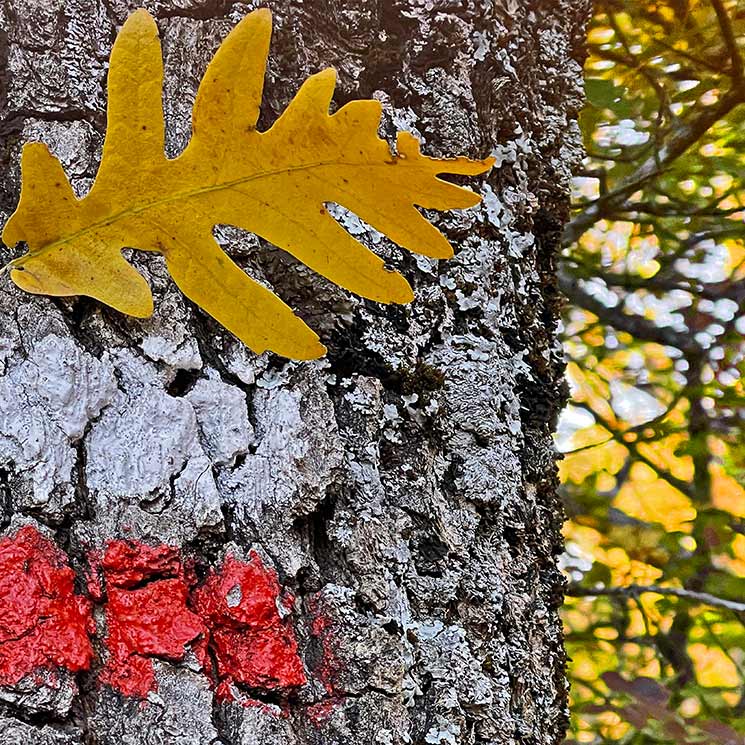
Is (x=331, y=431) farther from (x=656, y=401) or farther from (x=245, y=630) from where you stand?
(x=656, y=401)

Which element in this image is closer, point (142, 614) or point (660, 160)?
point (142, 614)

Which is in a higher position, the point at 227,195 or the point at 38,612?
the point at 227,195

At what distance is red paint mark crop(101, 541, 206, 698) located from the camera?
0.56 m

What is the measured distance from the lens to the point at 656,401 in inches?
99.7

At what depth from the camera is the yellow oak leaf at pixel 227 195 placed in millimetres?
576

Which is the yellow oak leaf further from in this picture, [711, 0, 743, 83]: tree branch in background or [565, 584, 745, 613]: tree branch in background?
[565, 584, 745, 613]: tree branch in background

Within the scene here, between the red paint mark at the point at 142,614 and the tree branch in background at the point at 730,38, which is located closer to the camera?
the red paint mark at the point at 142,614

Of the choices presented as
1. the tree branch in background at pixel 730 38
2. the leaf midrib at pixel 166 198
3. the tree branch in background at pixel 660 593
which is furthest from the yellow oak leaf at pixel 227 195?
the tree branch in background at pixel 660 593

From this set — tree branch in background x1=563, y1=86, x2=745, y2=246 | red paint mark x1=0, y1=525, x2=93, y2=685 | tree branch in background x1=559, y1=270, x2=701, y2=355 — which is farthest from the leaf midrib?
tree branch in background x1=559, y1=270, x2=701, y2=355

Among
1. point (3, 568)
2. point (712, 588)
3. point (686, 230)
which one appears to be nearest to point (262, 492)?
point (3, 568)

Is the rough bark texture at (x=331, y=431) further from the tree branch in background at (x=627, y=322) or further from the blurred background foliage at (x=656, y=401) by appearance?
the tree branch in background at (x=627, y=322)

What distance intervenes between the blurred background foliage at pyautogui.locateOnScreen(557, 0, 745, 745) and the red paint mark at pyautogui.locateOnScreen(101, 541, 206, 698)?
1.26 meters

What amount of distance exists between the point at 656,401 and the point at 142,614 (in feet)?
7.21

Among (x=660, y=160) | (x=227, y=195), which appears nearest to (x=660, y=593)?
(x=660, y=160)
